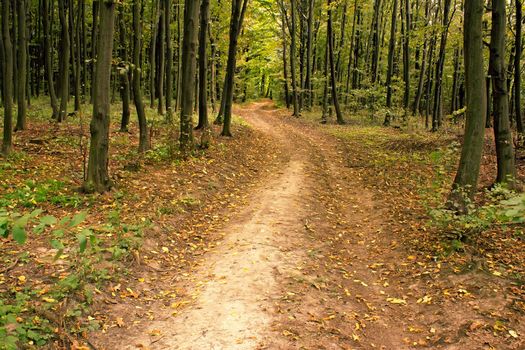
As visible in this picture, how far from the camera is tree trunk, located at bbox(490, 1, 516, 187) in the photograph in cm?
927

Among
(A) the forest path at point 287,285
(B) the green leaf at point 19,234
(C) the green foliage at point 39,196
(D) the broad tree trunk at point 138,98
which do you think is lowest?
(A) the forest path at point 287,285

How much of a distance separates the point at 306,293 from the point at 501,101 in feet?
22.9

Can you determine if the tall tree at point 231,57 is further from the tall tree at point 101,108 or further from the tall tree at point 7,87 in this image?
the tall tree at point 101,108

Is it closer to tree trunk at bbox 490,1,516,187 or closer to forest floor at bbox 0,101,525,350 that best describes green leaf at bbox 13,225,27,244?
forest floor at bbox 0,101,525,350

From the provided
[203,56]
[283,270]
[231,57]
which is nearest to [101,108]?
[283,270]

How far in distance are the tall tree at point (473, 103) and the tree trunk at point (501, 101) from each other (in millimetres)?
2160

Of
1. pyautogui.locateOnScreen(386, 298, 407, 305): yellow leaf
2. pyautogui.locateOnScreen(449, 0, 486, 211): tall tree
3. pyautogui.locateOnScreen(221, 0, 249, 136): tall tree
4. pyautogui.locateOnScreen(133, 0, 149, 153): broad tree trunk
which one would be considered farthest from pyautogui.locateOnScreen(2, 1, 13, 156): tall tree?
pyautogui.locateOnScreen(449, 0, 486, 211): tall tree

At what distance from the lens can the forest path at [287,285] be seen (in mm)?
4742

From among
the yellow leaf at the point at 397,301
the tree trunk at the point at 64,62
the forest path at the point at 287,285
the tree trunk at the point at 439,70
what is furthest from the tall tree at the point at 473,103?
the tree trunk at the point at 64,62

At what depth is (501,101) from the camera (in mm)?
9391

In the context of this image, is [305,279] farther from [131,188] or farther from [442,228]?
[131,188]

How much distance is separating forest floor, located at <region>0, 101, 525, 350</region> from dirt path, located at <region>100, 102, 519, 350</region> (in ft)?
0.07

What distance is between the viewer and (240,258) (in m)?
6.71

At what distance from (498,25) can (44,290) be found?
10.3 meters
